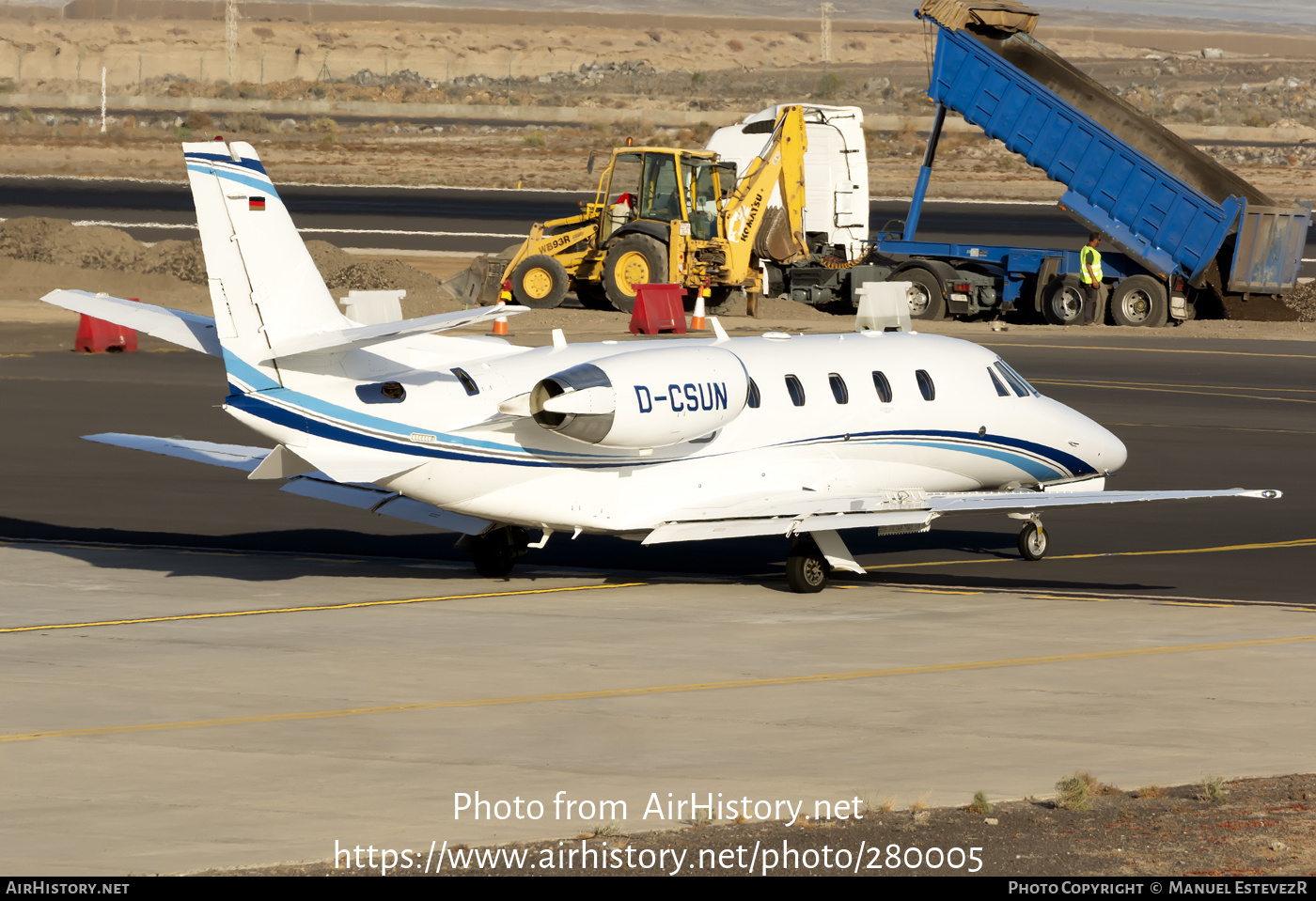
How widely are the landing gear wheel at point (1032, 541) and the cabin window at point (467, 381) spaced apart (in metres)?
8.44

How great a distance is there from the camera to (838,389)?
79.3 feet

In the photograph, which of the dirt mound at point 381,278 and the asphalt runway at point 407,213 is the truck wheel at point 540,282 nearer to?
the dirt mound at point 381,278

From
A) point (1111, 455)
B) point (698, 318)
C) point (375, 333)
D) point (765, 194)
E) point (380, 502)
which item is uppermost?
point (375, 333)

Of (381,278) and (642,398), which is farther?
(381,278)

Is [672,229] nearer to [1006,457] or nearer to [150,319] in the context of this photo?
[1006,457]

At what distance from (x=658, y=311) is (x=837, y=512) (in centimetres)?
2642

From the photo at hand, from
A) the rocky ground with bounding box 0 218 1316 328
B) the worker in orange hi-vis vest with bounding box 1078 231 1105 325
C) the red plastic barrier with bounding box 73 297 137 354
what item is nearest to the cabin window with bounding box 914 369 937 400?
the rocky ground with bounding box 0 218 1316 328

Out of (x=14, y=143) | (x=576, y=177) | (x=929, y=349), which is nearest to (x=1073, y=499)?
(x=929, y=349)

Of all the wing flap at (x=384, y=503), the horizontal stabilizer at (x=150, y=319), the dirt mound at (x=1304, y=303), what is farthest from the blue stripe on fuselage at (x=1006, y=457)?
the dirt mound at (x=1304, y=303)

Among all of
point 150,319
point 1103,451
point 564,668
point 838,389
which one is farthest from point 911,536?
point 150,319

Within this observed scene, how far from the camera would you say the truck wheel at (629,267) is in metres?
51.9

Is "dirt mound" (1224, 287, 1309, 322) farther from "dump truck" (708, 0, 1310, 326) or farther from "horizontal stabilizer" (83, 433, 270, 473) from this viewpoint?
"horizontal stabilizer" (83, 433, 270, 473)

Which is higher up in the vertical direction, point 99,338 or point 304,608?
point 304,608

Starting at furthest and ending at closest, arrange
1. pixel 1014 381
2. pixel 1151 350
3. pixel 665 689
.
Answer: pixel 1151 350
pixel 1014 381
pixel 665 689
